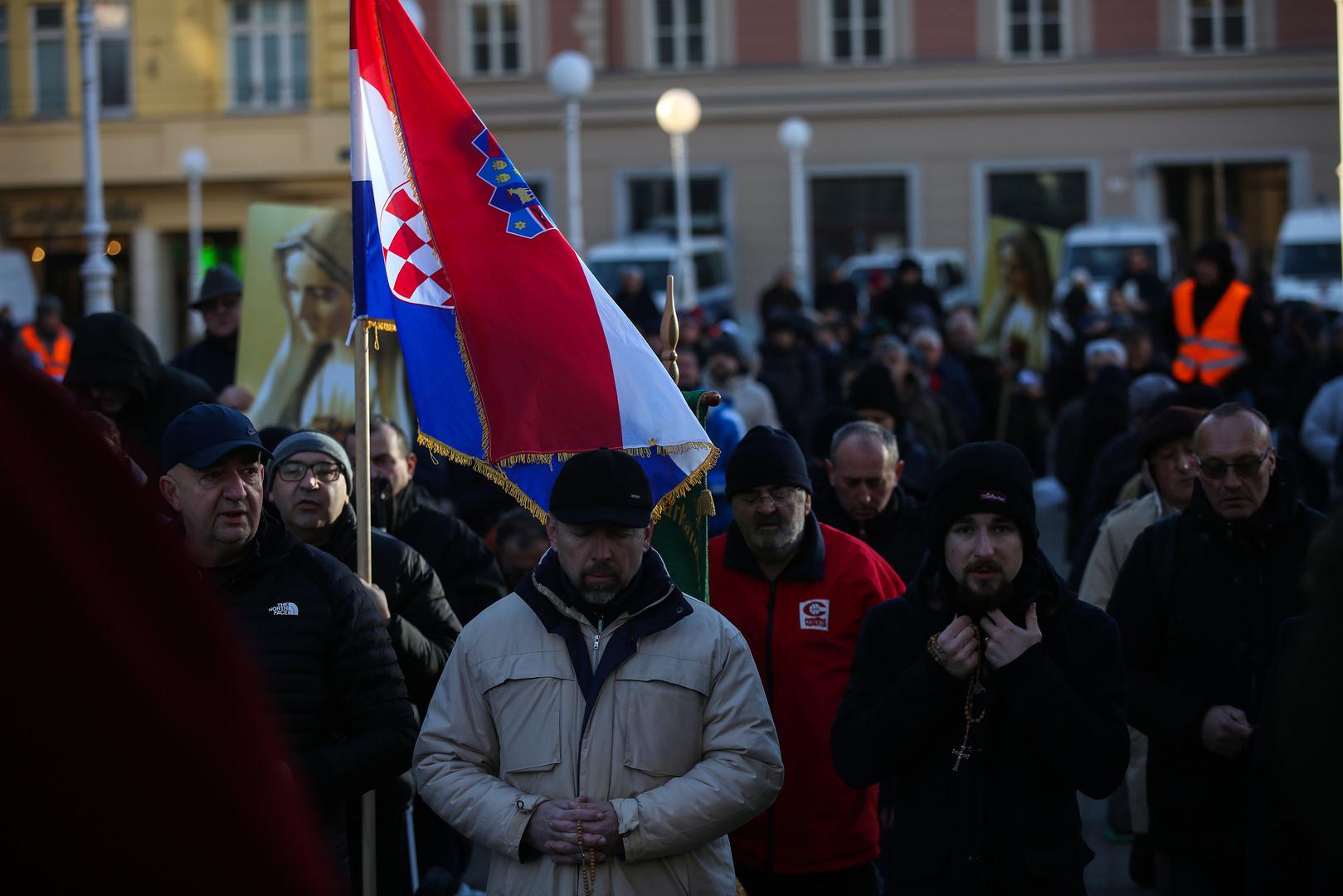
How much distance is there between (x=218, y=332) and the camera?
30.1 ft

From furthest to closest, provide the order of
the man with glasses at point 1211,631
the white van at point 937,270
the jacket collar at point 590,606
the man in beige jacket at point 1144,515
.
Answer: the white van at point 937,270 → the man in beige jacket at point 1144,515 → the man with glasses at point 1211,631 → the jacket collar at point 590,606

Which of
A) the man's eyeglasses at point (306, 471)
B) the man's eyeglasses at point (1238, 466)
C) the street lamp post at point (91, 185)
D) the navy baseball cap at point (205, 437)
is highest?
the street lamp post at point (91, 185)

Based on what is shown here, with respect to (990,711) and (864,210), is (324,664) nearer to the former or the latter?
(990,711)

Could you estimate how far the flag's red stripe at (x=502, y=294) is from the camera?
533 cm

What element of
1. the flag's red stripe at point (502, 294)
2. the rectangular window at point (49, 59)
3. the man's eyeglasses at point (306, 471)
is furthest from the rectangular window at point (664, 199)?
the man's eyeglasses at point (306, 471)

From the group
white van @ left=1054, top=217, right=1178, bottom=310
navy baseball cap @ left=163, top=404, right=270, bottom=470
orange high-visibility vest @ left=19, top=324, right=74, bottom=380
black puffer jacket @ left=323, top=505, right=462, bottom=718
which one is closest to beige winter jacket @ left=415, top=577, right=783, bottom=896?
navy baseball cap @ left=163, top=404, right=270, bottom=470

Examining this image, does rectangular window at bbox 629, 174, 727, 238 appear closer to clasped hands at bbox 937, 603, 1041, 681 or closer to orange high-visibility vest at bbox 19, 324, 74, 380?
orange high-visibility vest at bbox 19, 324, 74, 380

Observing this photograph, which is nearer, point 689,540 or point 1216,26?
point 689,540

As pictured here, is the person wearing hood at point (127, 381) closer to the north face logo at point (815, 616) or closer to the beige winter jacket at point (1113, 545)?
the north face logo at point (815, 616)

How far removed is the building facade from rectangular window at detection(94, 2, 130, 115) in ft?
3.35

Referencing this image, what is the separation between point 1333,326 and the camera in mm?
12688

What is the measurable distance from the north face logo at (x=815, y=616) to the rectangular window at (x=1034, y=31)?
110 ft

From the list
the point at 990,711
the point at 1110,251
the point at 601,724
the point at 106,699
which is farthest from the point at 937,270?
the point at 106,699

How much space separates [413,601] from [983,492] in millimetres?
2118
